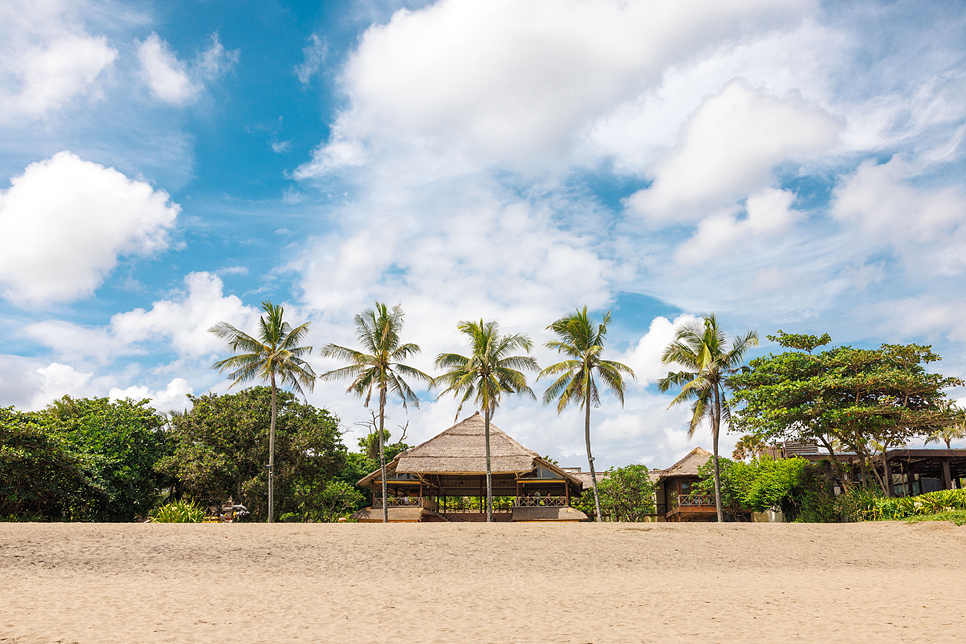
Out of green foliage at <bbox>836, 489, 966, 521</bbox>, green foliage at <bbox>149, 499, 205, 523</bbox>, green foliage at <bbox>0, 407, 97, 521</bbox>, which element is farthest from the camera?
green foliage at <bbox>149, 499, 205, 523</bbox>

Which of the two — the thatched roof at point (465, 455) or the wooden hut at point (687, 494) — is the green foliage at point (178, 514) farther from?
the wooden hut at point (687, 494)

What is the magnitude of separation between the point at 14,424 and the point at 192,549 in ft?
37.4

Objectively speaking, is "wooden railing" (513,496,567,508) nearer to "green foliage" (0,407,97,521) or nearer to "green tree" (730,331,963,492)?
"green tree" (730,331,963,492)

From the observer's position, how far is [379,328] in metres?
27.6

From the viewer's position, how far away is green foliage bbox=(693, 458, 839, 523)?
78.7ft

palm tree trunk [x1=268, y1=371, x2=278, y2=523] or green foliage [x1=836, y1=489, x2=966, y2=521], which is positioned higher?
palm tree trunk [x1=268, y1=371, x2=278, y2=523]

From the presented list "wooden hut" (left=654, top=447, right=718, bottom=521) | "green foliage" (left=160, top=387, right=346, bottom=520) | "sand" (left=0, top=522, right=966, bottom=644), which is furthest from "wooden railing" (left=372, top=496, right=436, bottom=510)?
"wooden hut" (left=654, top=447, right=718, bottom=521)

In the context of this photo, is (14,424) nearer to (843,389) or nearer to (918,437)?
(843,389)

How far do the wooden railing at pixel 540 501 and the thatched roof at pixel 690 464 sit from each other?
25.4ft

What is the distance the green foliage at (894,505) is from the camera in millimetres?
19516

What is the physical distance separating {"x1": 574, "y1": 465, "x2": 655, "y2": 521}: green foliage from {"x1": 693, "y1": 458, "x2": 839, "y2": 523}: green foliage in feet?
9.99

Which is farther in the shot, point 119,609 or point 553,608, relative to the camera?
point 553,608

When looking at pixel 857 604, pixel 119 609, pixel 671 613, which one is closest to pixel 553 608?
pixel 671 613

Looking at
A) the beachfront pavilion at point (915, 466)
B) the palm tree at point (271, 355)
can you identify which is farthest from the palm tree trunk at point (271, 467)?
the beachfront pavilion at point (915, 466)
